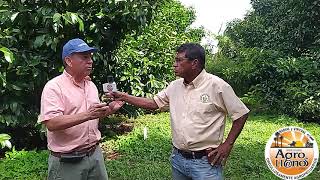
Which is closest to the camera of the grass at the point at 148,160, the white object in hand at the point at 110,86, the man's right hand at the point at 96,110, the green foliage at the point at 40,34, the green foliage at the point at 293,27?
the man's right hand at the point at 96,110

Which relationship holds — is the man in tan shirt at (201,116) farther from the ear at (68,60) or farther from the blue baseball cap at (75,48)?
the ear at (68,60)

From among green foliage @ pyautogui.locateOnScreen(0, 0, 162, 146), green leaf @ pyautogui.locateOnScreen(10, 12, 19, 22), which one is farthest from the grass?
green leaf @ pyautogui.locateOnScreen(10, 12, 19, 22)

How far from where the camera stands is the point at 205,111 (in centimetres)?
299

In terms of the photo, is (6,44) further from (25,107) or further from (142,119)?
(142,119)

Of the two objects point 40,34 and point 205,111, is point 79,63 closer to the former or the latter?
point 205,111

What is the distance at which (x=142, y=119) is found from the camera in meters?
10.5

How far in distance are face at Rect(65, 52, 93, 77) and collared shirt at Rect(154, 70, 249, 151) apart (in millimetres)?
701

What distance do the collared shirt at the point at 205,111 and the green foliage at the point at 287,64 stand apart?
683cm

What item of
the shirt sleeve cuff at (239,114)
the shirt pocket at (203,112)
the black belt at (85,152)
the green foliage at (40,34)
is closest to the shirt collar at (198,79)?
the shirt pocket at (203,112)

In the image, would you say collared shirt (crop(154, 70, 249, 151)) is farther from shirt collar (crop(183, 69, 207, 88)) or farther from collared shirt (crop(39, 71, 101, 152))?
collared shirt (crop(39, 71, 101, 152))

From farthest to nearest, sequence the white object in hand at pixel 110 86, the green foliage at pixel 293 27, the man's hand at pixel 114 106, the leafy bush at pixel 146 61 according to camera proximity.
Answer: the green foliage at pixel 293 27 → the leafy bush at pixel 146 61 → the white object in hand at pixel 110 86 → the man's hand at pixel 114 106

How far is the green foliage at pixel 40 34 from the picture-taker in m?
5.37

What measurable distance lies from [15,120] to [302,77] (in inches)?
278

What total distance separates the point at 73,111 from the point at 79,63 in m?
0.33
